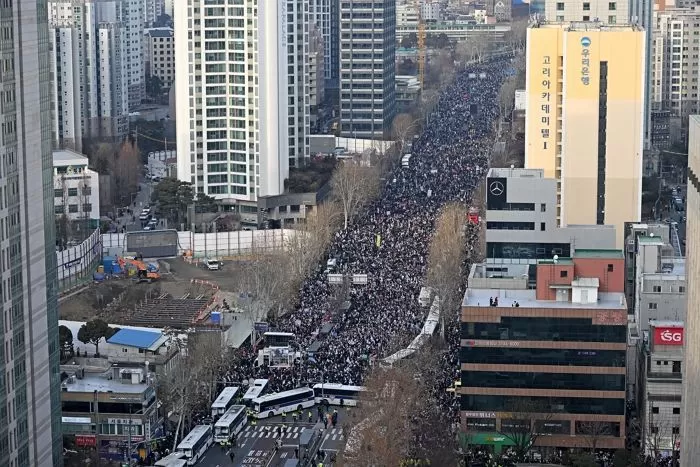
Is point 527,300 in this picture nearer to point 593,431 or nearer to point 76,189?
point 593,431

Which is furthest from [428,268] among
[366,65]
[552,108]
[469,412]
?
[366,65]

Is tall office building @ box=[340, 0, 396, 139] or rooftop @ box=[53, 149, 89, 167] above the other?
tall office building @ box=[340, 0, 396, 139]

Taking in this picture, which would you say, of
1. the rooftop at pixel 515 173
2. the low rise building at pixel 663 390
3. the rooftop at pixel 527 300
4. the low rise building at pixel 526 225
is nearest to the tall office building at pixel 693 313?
the rooftop at pixel 527 300

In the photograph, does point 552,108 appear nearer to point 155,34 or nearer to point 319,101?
point 319,101

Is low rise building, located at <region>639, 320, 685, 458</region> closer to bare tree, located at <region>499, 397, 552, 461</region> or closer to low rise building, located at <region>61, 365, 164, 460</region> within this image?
bare tree, located at <region>499, 397, 552, 461</region>

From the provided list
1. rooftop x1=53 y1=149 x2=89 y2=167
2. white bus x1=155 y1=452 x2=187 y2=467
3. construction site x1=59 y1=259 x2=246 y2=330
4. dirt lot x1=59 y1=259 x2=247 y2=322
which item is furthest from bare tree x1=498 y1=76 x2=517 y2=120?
white bus x1=155 y1=452 x2=187 y2=467

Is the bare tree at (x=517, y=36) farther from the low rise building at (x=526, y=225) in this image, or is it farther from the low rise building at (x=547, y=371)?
the low rise building at (x=547, y=371)

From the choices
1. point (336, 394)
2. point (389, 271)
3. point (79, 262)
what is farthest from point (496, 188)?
point (79, 262)
